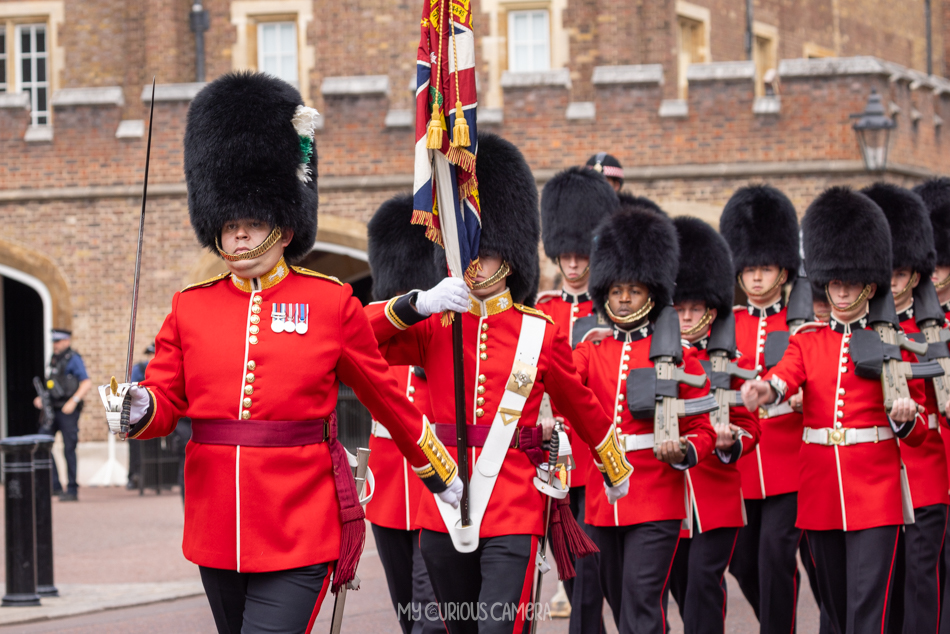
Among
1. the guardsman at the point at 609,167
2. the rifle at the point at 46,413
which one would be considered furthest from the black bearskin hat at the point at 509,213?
the rifle at the point at 46,413

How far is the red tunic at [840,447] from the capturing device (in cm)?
548

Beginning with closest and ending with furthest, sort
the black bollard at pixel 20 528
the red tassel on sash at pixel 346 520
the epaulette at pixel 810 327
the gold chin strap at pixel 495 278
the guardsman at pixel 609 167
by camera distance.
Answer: the red tassel on sash at pixel 346 520
the gold chin strap at pixel 495 278
the epaulette at pixel 810 327
the black bollard at pixel 20 528
the guardsman at pixel 609 167

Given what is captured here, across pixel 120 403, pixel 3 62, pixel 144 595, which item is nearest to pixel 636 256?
pixel 120 403

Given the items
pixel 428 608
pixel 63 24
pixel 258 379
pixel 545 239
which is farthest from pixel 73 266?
pixel 258 379

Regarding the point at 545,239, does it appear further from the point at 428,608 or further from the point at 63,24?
the point at 63,24

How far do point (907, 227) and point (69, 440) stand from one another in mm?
9871

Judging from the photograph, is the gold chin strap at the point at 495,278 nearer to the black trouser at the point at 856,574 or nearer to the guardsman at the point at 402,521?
the guardsman at the point at 402,521

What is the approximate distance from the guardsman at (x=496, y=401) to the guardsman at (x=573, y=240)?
148cm

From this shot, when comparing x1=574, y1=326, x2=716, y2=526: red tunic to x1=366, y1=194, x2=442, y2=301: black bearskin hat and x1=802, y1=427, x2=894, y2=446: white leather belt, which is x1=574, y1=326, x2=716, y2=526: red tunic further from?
x1=366, y1=194, x2=442, y2=301: black bearskin hat

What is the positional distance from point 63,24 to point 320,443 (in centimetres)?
1688

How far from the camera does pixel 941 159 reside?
16.4 metres

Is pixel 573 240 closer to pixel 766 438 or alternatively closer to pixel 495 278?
pixel 766 438

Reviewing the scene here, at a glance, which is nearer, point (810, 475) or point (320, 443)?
point (320, 443)

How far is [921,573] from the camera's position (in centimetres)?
574
